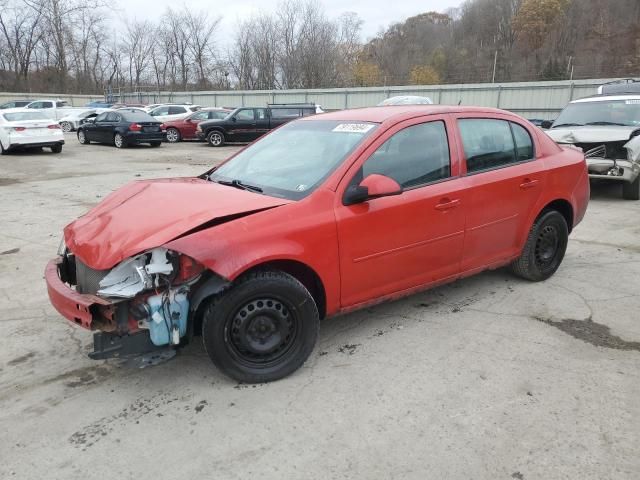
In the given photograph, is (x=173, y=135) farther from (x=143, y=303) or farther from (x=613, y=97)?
(x=143, y=303)

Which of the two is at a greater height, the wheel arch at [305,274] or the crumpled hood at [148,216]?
the crumpled hood at [148,216]

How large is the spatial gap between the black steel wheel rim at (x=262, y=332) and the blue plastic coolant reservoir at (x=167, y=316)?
27cm

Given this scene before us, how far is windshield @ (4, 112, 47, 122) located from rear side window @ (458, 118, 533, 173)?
1634cm

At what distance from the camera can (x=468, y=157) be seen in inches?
162

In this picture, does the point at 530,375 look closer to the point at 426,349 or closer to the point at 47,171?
the point at 426,349

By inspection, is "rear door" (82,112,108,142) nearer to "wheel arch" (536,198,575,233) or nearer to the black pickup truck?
the black pickup truck

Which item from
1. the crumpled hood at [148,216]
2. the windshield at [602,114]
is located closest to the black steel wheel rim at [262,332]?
the crumpled hood at [148,216]

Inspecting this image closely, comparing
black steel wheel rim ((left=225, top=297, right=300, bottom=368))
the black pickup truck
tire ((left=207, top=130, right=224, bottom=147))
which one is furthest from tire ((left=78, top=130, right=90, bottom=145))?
black steel wheel rim ((left=225, top=297, right=300, bottom=368))

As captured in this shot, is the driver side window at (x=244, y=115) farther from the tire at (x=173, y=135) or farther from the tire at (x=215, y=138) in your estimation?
the tire at (x=173, y=135)

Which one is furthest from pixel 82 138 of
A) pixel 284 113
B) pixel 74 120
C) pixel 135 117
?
pixel 74 120

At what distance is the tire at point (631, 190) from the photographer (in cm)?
887

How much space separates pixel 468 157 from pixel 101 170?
1183cm

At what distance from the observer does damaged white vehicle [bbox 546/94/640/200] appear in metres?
8.61

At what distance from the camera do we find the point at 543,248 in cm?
488
